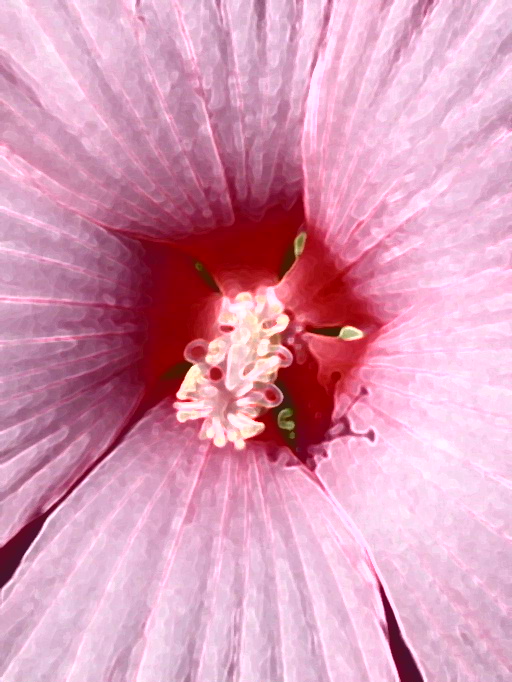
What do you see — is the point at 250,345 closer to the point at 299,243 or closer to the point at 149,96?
the point at 299,243

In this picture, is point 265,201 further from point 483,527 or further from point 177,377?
point 483,527

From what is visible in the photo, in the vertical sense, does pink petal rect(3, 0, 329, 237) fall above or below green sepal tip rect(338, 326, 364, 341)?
above

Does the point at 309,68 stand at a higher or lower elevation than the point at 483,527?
higher

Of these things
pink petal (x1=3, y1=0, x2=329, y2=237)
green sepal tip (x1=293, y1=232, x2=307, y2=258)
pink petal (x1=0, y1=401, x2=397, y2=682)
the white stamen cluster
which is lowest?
pink petal (x1=0, y1=401, x2=397, y2=682)

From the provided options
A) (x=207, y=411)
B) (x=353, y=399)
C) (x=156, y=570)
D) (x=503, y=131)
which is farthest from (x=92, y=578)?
(x=503, y=131)

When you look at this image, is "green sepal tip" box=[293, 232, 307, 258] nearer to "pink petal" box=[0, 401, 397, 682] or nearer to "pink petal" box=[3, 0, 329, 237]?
"pink petal" box=[3, 0, 329, 237]

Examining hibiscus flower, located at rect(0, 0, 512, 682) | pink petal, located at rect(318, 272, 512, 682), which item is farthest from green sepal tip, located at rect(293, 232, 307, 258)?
pink petal, located at rect(318, 272, 512, 682)
